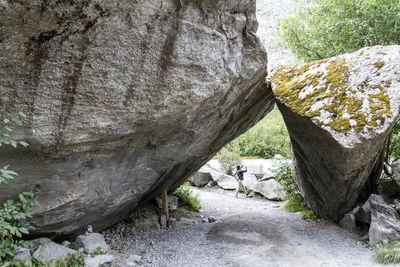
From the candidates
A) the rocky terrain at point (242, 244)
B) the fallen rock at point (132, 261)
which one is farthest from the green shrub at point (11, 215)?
the fallen rock at point (132, 261)

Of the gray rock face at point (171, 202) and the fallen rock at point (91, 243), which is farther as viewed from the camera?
the gray rock face at point (171, 202)

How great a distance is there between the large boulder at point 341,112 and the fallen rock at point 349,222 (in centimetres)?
20

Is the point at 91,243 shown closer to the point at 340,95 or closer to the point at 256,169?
the point at 340,95

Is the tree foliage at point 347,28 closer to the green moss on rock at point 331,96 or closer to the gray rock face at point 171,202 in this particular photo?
the green moss on rock at point 331,96

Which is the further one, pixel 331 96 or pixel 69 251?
pixel 331 96

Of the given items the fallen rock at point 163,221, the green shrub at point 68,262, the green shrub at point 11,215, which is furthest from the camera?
the fallen rock at point 163,221

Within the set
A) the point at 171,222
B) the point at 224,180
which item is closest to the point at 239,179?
the point at 224,180

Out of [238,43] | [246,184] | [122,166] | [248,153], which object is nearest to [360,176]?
[238,43]

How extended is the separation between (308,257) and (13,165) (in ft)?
21.5

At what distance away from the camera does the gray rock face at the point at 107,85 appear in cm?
412

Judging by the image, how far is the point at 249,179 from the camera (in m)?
18.2

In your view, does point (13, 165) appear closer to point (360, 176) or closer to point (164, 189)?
point (164, 189)

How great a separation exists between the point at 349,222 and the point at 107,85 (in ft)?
26.7

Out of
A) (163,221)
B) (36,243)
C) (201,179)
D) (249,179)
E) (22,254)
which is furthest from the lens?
(201,179)
